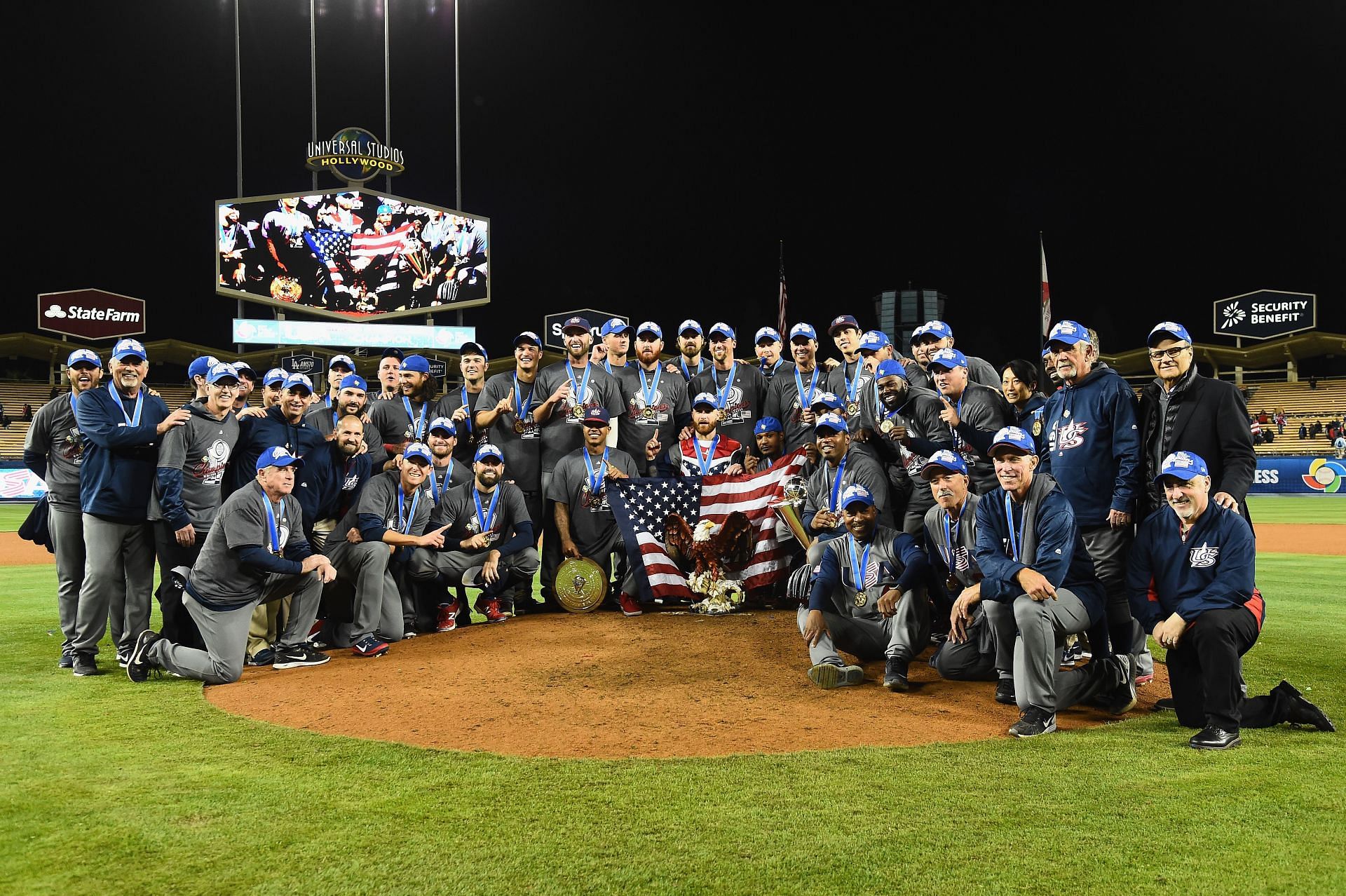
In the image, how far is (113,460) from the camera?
7.36 metres

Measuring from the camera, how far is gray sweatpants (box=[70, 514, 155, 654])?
23.7ft

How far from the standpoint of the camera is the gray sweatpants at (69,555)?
24.7 ft

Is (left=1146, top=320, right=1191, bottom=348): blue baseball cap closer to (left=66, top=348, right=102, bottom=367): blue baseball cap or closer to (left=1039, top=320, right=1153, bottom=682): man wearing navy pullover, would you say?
(left=1039, top=320, right=1153, bottom=682): man wearing navy pullover

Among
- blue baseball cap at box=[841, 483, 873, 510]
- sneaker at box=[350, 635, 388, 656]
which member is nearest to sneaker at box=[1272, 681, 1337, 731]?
blue baseball cap at box=[841, 483, 873, 510]

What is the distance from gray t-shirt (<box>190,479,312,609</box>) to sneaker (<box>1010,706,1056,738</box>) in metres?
5.13

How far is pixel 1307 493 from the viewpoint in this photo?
34.2 meters

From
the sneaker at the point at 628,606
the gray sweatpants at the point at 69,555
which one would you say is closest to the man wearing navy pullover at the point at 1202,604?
the sneaker at the point at 628,606

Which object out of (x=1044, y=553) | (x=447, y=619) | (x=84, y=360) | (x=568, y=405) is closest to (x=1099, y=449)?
(x=1044, y=553)

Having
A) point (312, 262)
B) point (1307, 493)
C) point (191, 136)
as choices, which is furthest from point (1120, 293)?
point (191, 136)

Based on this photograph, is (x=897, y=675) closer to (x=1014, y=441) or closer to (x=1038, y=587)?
(x=1038, y=587)

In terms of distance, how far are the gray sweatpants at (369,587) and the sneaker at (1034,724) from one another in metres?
5.20

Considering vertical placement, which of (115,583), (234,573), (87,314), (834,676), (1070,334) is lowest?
(834,676)

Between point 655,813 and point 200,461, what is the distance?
5336 mm

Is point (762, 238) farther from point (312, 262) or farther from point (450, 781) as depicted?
point (450, 781)
